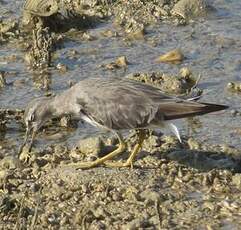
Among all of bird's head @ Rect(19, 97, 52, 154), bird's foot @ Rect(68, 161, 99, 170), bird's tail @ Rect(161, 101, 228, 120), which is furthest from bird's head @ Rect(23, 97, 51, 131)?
bird's tail @ Rect(161, 101, 228, 120)

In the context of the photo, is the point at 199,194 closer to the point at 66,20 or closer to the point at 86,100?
the point at 86,100

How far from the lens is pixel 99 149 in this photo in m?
7.72

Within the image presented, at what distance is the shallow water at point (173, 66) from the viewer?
8453mm

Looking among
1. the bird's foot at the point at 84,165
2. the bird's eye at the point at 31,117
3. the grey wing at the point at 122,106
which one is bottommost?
the bird's foot at the point at 84,165

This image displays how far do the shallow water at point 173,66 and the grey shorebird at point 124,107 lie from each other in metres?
0.76

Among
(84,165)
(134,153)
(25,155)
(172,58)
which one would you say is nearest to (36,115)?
(25,155)

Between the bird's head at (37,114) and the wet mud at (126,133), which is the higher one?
the bird's head at (37,114)

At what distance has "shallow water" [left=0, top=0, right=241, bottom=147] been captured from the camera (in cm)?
845

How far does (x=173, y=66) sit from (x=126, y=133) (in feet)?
6.07

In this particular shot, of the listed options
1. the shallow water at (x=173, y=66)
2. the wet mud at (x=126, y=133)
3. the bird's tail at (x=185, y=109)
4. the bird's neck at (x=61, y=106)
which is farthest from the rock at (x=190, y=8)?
the bird's tail at (x=185, y=109)

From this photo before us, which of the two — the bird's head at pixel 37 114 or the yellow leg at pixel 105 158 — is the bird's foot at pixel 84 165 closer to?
the yellow leg at pixel 105 158

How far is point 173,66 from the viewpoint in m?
9.88

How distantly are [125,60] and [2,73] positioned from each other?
149 cm

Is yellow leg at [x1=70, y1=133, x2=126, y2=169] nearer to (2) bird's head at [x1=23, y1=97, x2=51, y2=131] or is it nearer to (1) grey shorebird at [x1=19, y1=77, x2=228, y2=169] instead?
(1) grey shorebird at [x1=19, y1=77, x2=228, y2=169]
